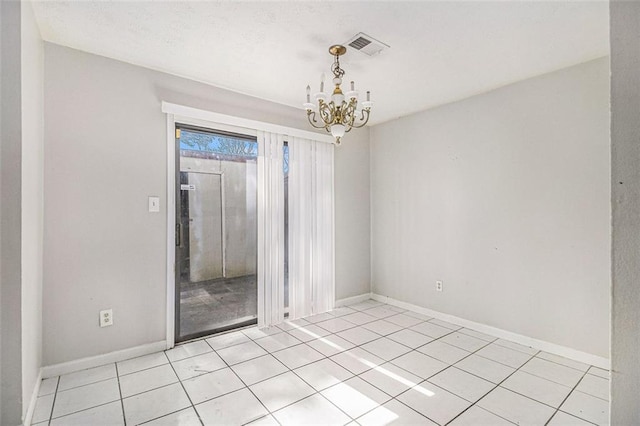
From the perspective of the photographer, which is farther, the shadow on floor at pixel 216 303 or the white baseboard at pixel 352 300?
the white baseboard at pixel 352 300

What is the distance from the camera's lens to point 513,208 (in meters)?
3.04

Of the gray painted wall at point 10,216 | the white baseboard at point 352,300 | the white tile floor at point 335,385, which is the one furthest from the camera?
the white baseboard at point 352,300

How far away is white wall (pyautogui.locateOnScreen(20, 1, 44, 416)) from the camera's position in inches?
69.3

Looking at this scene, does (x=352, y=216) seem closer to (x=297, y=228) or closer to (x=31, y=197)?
(x=297, y=228)

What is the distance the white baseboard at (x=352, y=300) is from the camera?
4148 mm

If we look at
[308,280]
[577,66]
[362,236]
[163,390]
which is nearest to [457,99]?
[577,66]

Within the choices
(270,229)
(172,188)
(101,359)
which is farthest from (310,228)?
(101,359)

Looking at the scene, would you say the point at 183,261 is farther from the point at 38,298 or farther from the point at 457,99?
the point at 457,99

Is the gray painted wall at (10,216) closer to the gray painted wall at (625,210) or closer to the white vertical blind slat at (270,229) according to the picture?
the white vertical blind slat at (270,229)

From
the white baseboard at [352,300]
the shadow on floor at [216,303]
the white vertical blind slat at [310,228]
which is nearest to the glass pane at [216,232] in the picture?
the shadow on floor at [216,303]

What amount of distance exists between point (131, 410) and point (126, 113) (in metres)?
2.30

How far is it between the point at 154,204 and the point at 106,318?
103 cm

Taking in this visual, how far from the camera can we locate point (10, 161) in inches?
64.5

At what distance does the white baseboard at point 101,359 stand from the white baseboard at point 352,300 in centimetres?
216
